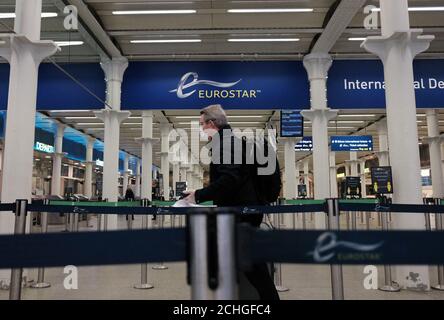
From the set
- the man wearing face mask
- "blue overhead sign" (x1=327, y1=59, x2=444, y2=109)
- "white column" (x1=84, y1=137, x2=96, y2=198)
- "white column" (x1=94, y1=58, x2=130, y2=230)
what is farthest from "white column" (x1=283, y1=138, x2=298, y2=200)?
"white column" (x1=84, y1=137, x2=96, y2=198)

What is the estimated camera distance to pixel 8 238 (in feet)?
4.16

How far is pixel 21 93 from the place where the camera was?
225 inches

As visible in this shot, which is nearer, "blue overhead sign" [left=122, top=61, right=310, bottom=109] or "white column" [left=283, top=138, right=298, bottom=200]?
"blue overhead sign" [left=122, top=61, right=310, bottom=109]

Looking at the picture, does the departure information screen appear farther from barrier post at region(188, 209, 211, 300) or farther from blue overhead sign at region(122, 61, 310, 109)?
barrier post at region(188, 209, 211, 300)

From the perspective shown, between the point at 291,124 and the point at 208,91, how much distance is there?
14.6ft

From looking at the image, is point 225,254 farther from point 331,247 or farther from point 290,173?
point 290,173

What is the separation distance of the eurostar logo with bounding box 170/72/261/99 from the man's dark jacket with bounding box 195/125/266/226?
7.84 metres

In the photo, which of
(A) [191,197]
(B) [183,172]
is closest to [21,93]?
(A) [191,197]

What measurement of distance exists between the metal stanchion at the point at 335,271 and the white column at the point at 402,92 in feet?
7.90

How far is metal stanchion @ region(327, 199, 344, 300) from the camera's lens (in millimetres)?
3605

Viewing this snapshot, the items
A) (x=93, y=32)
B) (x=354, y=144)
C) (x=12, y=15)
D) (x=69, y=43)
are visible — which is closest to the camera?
(x=12, y=15)

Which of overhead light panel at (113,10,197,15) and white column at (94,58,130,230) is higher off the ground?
overhead light panel at (113,10,197,15)
